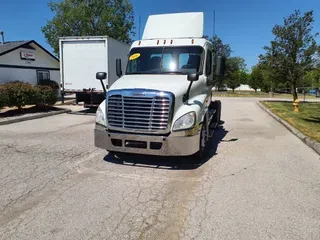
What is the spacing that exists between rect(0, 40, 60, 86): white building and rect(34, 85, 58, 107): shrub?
28.7ft

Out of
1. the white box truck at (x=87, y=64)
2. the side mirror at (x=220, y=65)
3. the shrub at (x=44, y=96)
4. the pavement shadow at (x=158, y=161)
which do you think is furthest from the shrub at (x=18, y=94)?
the side mirror at (x=220, y=65)

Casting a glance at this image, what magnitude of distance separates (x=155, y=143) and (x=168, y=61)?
2.30 metres

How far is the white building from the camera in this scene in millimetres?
20922

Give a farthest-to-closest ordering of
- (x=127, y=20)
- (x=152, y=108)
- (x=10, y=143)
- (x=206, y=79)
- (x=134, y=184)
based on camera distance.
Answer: (x=127, y=20), (x=10, y=143), (x=206, y=79), (x=152, y=108), (x=134, y=184)

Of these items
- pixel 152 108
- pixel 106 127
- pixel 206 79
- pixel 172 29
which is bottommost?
pixel 106 127

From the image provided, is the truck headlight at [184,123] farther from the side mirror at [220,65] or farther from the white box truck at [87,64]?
the white box truck at [87,64]

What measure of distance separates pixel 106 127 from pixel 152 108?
1.07 metres

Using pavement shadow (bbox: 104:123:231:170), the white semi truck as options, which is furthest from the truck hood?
pavement shadow (bbox: 104:123:231:170)

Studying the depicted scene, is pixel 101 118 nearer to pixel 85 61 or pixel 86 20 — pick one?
pixel 85 61

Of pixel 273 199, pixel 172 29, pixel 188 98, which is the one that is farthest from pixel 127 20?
pixel 273 199

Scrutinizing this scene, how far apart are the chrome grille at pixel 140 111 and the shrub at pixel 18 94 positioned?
28.2ft

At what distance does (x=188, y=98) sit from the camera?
5.69 metres

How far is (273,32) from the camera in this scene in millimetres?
21922

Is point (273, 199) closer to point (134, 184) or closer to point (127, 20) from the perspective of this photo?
→ point (134, 184)
